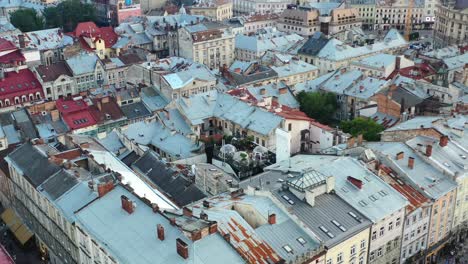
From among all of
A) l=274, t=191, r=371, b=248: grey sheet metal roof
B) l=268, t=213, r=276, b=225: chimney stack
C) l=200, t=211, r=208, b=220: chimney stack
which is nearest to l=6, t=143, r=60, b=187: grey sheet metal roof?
l=200, t=211, r=208, b=220: chimney stack

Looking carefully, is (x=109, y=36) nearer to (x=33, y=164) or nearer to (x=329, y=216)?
(x=33, y=164)

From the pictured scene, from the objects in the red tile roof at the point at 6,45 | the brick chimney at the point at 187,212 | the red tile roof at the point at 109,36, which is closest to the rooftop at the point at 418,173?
the brick chimney at the point at 187,212

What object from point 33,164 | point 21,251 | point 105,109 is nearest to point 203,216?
point 33,164

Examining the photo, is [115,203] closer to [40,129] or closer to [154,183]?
[154,183]

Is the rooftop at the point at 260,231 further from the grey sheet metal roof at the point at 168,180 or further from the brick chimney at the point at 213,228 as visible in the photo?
the grey sheet metal roof at the point at 168,180

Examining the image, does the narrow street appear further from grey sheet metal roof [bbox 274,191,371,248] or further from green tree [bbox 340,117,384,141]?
green tree [bbox 340,117,384,141]
